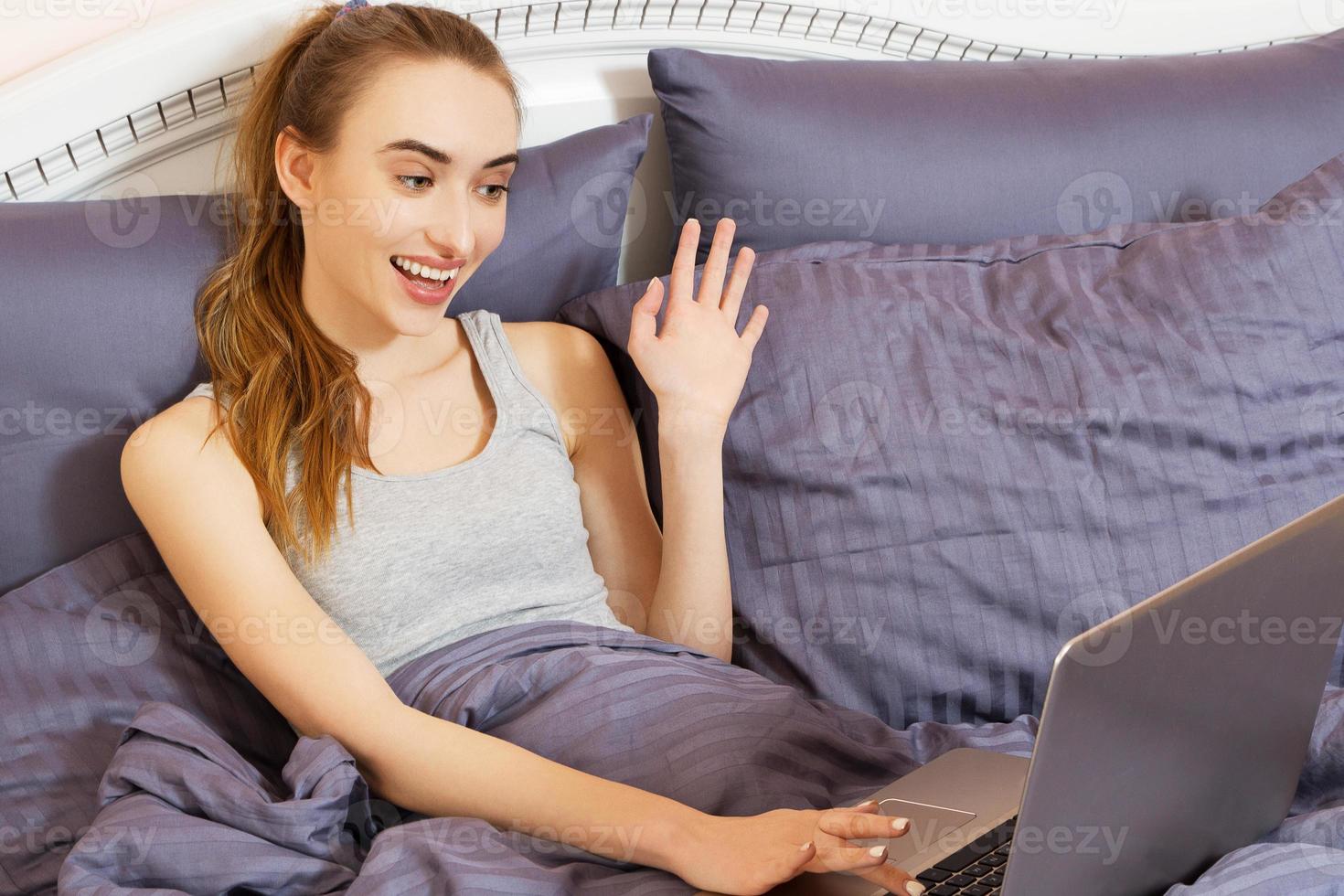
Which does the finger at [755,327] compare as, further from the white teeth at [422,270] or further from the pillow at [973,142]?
the white teeth at [422,270]

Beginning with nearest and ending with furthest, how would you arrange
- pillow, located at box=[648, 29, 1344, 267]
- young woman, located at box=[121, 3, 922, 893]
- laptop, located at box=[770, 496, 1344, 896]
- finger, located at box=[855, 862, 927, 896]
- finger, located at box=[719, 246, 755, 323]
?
laptop, located at box=[770, 496, 1344, 896] < finger, located at box=[855, 862, 927, 896] < young woman, located at box=[121, 3, 922, 893] < finger, located at box=[719, 246, 755, 323] < pillow, located at box=[648, 29, 1344, 267]

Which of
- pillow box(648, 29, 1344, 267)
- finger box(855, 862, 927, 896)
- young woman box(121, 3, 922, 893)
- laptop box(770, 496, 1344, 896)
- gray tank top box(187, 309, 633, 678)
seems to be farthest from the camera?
pillow box(648, 29, 1344, 267)

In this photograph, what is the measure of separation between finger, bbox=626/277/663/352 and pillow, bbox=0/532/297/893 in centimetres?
52

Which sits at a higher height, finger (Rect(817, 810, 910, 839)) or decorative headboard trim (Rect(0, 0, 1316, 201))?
decorative headboard trim (Rect(0, 0, 1316, 201))

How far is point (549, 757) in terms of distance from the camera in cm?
113

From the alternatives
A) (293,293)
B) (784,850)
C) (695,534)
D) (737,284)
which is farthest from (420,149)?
(784,850)

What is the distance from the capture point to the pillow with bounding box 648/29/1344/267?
1.47 meters

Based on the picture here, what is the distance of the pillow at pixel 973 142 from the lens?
4.83 feet

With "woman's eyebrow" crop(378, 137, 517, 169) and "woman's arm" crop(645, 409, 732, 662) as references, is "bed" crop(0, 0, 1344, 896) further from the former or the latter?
"woman's eyebrow" crop(378, 137, 517, 169)

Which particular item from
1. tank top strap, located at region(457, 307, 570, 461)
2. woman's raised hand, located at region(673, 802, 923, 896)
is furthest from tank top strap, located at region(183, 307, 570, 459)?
woman's raised hand, located at region(673, 802, 923, 896)

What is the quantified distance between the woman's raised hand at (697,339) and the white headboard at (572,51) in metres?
0.30

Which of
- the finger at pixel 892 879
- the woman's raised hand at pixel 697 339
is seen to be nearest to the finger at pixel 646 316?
the woman's raised hand at pixel 697 339

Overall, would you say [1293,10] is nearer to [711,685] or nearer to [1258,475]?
[1258,475]

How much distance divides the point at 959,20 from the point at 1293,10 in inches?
20.2
